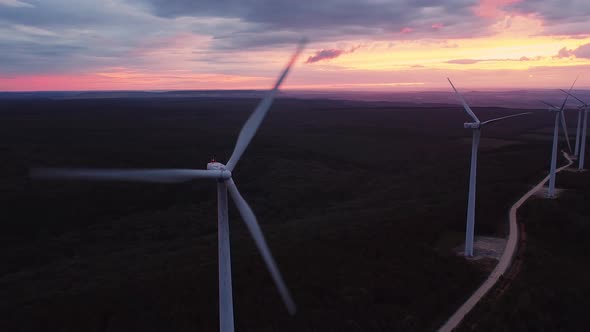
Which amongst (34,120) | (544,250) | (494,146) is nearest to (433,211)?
(544,250)

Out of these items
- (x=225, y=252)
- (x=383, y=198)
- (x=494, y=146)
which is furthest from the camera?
(x=494, y=146)

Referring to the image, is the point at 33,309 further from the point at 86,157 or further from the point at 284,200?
the point at 86,157

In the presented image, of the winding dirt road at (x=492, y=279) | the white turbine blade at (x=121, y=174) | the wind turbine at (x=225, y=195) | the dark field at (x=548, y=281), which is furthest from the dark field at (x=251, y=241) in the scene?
the white turbine blade at (x=121, y=174)

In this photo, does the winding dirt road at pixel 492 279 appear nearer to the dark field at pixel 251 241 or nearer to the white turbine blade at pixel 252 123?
the dark field at pixel 251 241

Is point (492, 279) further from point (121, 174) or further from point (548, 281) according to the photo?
point (121, 174)

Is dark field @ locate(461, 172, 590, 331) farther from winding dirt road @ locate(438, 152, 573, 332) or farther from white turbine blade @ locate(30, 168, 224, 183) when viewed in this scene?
white turbine blade @ locate(30, 168, 224, 183)

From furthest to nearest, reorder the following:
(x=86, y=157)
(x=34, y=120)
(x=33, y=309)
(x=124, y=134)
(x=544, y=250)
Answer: (x=34, y=120) < (x=124, y=134) < (x=86, y=157) < (x=544, y=250) < (x=33, y=309)
